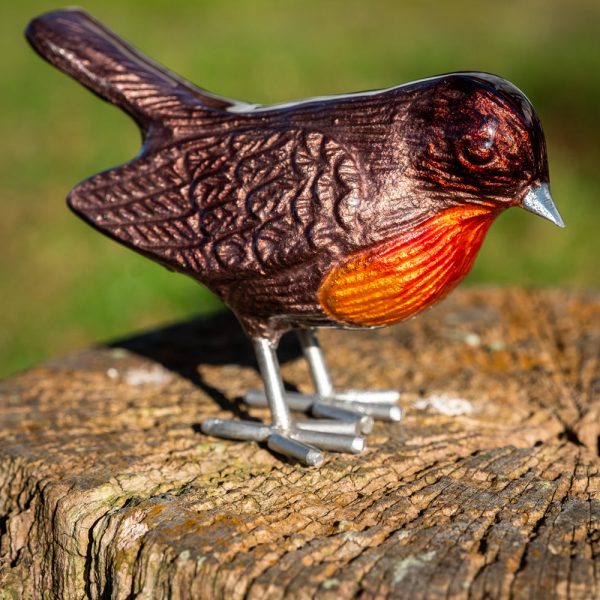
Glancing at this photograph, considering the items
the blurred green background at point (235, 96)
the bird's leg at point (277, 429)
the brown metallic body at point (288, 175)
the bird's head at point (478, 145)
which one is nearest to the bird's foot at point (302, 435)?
the bird's leg at point (277, 429)

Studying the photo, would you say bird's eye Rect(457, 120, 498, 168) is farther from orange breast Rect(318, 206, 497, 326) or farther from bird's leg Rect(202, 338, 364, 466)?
bird's leg Rect(202, 338, 364, 466)

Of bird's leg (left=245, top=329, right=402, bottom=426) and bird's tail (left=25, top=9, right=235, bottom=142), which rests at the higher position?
bird's tail (left=25, top=9, right=235, bottom=142)

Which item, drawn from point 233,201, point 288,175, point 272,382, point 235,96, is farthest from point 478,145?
point 235,96

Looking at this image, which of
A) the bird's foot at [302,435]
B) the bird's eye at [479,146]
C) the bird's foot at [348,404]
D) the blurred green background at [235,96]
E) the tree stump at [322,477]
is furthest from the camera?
the blurred green background at [235,96]

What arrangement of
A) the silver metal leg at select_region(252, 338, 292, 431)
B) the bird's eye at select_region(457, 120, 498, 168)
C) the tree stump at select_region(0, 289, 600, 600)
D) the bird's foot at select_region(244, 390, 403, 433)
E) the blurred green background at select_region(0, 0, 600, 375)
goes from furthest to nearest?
1. the blurred green background at select_region(0, 0, 600, 375)
2. the bird's foot at select_region(244, 390, 403, 433)
3. the silver metal leg at select_region(252, 338, 292, 431)
4. the bird's eye at select_region(457, 120, 498, 168)
5. the tree stump at select_region(0, 289, 600, 600)

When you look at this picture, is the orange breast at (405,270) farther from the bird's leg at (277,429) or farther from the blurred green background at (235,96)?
the blurred green background at (235,96)

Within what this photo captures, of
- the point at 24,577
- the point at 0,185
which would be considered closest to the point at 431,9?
the point at 0,185

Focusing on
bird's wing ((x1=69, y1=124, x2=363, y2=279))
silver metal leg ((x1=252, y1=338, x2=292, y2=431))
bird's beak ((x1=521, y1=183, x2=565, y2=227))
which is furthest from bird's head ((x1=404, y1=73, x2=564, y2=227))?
silver metal leg ((x1=252, y1=338, x2=292, y2=431))
